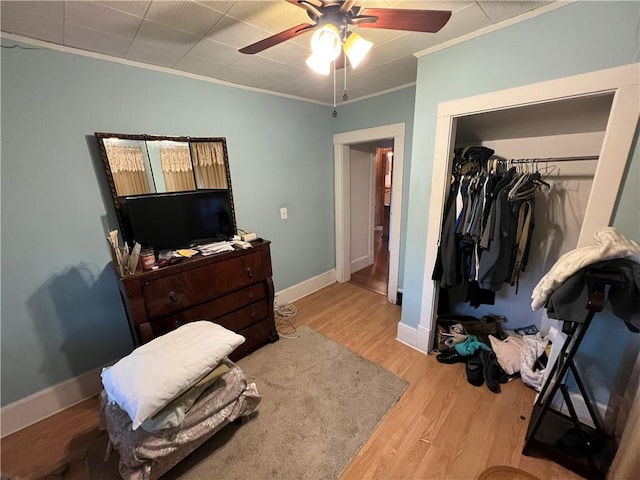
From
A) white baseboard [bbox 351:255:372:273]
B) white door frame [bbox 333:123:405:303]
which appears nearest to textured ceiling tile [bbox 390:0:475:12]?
white door frame [bbox 333:123:405:303]

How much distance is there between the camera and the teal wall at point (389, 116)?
249 centimetres

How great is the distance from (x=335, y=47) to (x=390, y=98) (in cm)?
180

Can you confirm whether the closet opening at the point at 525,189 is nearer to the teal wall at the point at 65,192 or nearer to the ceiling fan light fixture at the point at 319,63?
the ceiling fan light fixture at the point at 319,63

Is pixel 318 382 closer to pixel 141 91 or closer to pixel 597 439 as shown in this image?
pixel 597 439

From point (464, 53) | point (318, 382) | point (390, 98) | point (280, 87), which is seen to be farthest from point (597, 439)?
point (280, 87)

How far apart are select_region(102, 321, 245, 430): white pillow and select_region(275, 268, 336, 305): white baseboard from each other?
5.02ft

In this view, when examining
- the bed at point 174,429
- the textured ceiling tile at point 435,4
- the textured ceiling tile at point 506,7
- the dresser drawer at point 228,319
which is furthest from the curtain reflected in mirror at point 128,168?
the textured ceiling tile at point 506,7

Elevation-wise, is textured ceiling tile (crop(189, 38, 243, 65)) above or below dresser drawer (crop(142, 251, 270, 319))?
above

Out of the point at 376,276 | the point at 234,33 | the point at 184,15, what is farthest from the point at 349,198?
the point at 184,15

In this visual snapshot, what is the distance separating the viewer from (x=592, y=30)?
124 cm

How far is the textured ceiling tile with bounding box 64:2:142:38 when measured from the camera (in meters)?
1.19

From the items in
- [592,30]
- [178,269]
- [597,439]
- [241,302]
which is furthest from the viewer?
[241,302]

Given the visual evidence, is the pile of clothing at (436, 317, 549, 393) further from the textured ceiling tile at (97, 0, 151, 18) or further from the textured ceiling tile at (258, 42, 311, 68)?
the textured ceiling tile at (97, 0, 151, 18)

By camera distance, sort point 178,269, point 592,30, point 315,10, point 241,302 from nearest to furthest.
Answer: point 315,10, point 592,30, point 178,269, point 241,302
